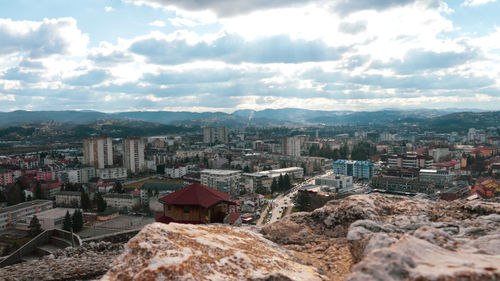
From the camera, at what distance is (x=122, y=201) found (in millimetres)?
26062

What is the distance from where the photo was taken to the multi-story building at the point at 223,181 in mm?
29120

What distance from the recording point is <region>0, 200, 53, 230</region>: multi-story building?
21.2 metres

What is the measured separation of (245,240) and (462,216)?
1.68 m

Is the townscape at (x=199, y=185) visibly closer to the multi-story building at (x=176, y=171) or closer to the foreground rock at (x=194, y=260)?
the multi-story building at (x=176, y=171)

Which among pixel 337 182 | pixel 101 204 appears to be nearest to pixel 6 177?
pixel 101 204

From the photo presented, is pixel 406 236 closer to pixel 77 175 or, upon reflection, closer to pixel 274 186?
pixel 274 186

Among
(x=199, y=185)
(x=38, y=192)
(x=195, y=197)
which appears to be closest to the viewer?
(x=195, y=197)

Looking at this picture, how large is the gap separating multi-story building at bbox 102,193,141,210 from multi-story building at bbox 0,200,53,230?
3.95m

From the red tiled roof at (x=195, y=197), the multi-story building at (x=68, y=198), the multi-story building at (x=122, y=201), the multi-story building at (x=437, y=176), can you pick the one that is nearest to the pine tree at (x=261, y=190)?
the multi-story building at (x=122, y=201)

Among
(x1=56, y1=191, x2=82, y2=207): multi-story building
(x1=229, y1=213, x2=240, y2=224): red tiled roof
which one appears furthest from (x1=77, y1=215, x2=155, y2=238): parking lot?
(x1=229, y1=213, x2=240, y2=224): red tiled roof

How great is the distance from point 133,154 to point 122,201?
16.5 meters

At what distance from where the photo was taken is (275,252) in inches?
104

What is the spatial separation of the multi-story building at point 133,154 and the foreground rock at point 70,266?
38695mm

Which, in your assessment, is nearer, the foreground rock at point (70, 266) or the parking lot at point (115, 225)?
the foreground rock at point (70, 266)
